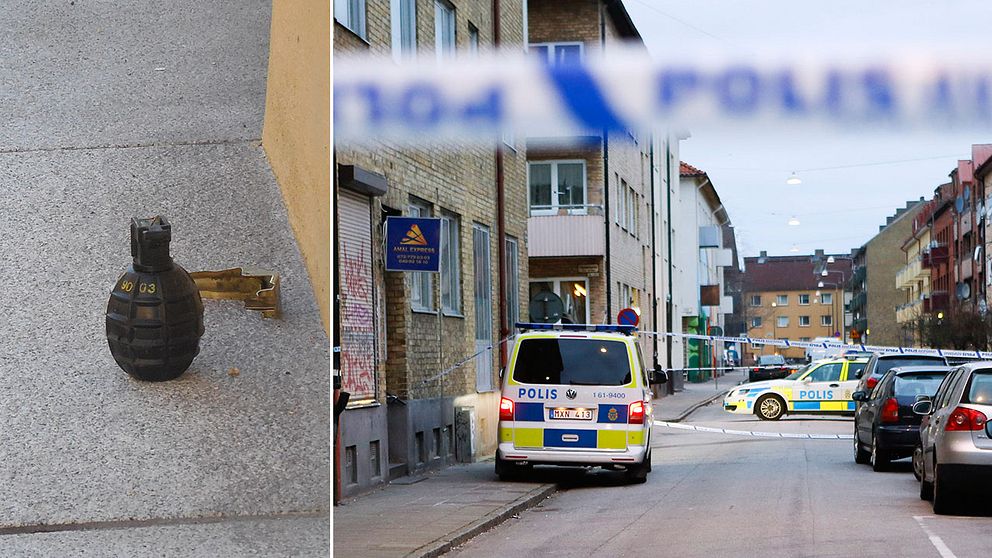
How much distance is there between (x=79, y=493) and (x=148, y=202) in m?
1.87

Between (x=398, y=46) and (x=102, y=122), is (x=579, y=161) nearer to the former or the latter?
(x=398, y=46)

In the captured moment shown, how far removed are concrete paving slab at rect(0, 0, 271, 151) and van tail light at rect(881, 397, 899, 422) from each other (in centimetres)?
1332

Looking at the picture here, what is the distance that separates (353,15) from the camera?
18062 mm

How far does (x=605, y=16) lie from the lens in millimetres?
38156

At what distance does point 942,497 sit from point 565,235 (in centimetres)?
2541

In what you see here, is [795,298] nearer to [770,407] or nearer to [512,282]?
[770,407]

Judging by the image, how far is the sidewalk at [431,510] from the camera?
12422 millimetres

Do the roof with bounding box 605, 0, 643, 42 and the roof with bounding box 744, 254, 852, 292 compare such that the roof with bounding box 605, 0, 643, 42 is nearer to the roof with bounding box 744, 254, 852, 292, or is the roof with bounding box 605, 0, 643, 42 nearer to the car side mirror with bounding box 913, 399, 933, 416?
the car side mirror with bounding box 913, 399, 933, 416

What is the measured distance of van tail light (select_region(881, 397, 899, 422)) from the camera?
68.8 ft

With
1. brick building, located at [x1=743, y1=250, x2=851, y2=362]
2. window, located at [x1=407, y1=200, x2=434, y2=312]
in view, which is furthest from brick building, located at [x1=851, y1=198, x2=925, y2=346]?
window, located at [x1=407, y1=200, x2=434, y2=312]

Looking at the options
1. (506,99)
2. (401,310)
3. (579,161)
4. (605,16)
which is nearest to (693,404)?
(579,161)

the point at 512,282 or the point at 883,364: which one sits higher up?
the point at 512,282

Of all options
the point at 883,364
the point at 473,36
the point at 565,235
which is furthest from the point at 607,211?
the point at 473,36

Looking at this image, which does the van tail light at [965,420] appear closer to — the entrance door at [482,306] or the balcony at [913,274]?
the entrance door at [482,306]
